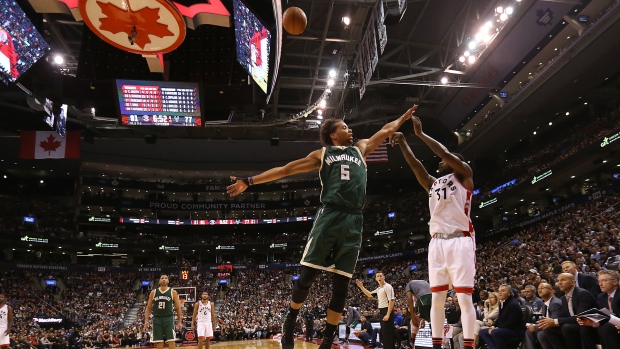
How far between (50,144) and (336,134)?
829 inches

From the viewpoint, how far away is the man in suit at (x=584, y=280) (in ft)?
18.3

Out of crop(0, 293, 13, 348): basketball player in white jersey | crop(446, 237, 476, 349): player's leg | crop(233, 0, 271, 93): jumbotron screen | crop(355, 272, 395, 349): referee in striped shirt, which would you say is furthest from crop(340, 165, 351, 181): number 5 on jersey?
crop(0, 293, 13, 348): basketball player in white jersey

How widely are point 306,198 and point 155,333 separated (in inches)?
1381

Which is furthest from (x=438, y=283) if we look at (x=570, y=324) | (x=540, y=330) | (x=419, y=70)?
(x=419, y=70)

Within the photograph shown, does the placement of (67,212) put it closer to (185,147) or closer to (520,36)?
(185,147)

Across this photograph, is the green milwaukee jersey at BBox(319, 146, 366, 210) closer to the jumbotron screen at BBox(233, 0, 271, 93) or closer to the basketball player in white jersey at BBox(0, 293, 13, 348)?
the jumbotron screen at BBox(233, 0, 271, 93)

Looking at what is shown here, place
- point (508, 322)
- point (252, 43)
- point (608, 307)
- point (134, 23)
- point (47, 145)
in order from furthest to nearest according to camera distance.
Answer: point (47, 145) → point (252, 43) → point (134, 23) → point (508, 322) → point (608, 307)

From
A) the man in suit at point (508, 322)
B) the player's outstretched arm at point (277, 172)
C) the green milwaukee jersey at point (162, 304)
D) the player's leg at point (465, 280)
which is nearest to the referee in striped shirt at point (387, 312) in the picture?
the man in suit at point (508, 322)

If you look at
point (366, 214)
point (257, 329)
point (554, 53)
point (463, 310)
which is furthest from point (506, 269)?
point (366, 214)

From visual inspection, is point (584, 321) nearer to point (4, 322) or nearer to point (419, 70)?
point (4, 322)

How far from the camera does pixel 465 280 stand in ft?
12.3

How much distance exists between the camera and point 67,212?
39.4m

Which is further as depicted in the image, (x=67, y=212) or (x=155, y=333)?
(x=67, y=212)

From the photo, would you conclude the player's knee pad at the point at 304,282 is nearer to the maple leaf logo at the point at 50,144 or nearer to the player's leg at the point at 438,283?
the player's leg at the point at 438,283
